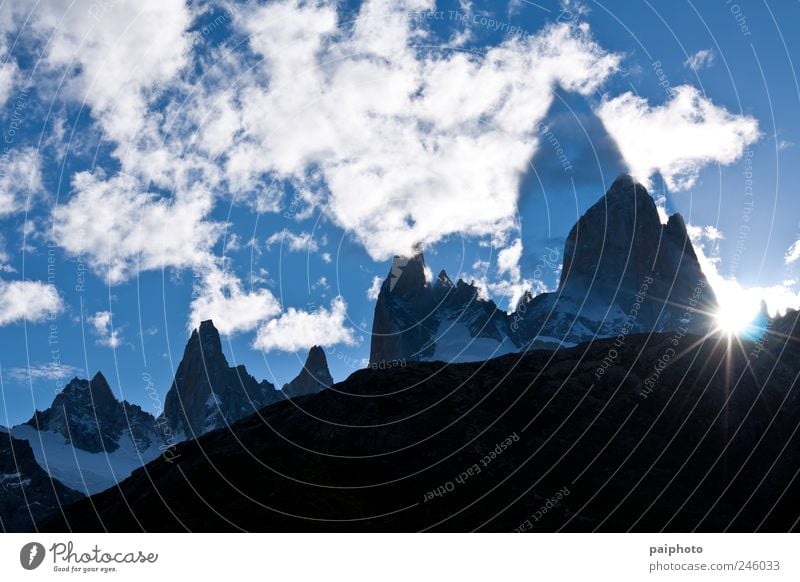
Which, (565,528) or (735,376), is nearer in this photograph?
(565,528)

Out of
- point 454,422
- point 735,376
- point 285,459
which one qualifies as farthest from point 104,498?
point 735,376

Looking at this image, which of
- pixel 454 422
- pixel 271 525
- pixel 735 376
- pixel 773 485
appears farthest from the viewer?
pixel 735 376

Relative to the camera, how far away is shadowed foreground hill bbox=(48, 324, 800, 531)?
79750mm

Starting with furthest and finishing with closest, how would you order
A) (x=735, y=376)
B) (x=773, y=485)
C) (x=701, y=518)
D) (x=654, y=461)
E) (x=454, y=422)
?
1. (x=735, y=376)
2. (x=454, y=422)
3. (x=654, y=461)
4. (x=773, y=485)
5. (x=701, y=518)

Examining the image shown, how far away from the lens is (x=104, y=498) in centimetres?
9788

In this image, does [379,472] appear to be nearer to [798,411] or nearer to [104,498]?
[104,498]

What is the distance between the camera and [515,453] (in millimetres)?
100125

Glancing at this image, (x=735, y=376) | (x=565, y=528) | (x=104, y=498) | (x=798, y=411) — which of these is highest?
(x=735, y=376)

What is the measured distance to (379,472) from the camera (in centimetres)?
9325

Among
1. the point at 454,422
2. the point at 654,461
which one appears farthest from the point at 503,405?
the point at 654,461

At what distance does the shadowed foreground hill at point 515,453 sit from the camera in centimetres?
7975

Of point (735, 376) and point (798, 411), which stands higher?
point (735, 376)

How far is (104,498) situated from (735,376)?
10859 centimetres

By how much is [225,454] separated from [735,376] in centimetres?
8899
